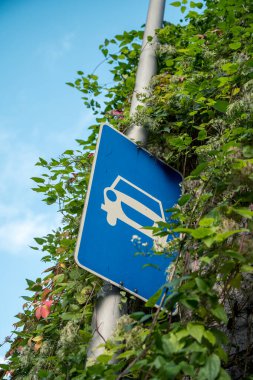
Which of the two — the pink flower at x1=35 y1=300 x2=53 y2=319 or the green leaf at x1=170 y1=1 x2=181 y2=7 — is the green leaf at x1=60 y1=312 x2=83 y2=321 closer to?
the pink flower at x1=35 y1=300 x2=53 y2=319

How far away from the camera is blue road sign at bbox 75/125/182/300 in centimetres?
186

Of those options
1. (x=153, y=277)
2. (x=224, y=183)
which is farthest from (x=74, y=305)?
(x=224, y=183)

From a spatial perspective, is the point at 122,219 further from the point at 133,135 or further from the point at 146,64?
the point at 146,64

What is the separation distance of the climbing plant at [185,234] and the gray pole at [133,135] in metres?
0.06

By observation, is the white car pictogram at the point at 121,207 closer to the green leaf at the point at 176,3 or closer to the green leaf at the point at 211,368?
the green leaf at the point at 211,368

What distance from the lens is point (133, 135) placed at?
258 cm

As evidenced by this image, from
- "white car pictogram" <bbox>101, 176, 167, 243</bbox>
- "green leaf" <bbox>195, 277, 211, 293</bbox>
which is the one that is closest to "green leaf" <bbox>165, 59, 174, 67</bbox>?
"white car pictogram" <bbox>101, 176, 167, 243</bbox>

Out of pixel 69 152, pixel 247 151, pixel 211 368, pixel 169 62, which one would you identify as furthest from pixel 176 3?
pixel 211 368

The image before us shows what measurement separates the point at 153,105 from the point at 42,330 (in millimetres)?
1452

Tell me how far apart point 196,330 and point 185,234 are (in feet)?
1.40

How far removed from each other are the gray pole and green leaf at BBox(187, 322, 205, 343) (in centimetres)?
53

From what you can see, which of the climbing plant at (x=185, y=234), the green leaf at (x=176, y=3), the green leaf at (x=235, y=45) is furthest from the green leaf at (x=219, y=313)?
the green leaf at (x=176, y=3)

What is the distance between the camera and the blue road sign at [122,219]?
6.11ft

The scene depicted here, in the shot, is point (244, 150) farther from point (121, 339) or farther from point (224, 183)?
point (121, 339)
